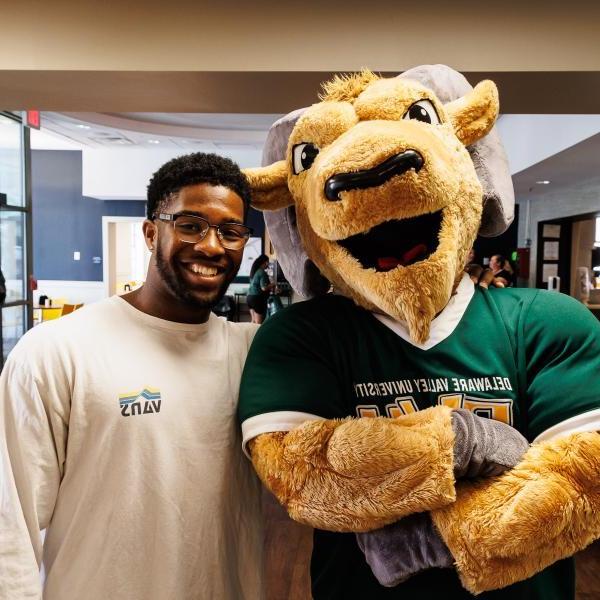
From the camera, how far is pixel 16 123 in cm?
529

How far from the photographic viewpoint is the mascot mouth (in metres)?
0.90

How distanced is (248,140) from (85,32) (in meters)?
5.48

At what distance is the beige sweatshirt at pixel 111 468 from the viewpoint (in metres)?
1.05

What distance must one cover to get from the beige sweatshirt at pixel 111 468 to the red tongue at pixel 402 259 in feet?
1.54

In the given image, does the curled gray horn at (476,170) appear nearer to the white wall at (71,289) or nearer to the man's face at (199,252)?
the man's face at (199,252)

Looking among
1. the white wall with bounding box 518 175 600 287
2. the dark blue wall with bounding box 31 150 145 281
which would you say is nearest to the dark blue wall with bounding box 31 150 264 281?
the dark blue wall with bounding box 31 150 145 281

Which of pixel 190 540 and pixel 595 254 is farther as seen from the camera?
pixel 595 254

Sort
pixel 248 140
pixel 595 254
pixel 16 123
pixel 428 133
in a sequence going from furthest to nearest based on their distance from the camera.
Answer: pixel 595 254, pixel 248 140, pixel 16 123, pixel 428 133

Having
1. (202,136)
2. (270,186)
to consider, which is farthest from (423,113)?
(202,136)

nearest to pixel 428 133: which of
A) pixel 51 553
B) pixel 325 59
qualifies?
pixel 51 553

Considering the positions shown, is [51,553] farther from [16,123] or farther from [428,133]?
[16,123]

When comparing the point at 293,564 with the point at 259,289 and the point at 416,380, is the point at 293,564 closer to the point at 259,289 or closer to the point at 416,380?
the point at 416,380

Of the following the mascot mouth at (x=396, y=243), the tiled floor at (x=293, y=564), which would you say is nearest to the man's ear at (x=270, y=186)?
the mascot mouth at (x=396, y=243)

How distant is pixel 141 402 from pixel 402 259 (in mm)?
598
